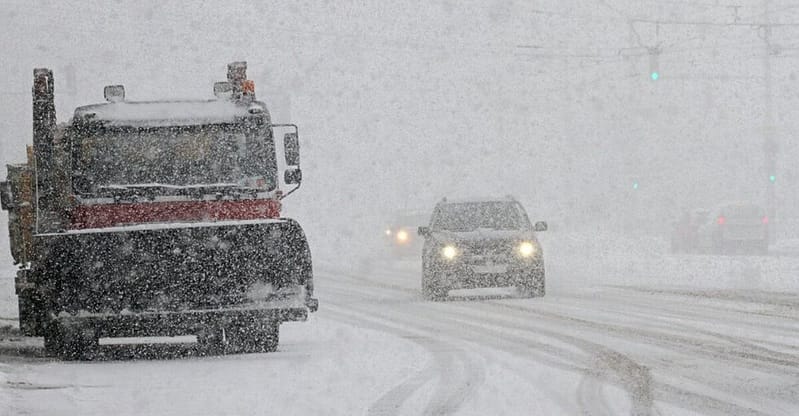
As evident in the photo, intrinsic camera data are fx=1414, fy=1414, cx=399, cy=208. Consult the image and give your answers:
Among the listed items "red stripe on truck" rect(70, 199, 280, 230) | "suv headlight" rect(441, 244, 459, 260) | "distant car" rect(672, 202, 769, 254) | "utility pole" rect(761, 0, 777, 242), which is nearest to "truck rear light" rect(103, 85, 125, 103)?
"red stripe on truck" rect(70, 199, 280, 230)

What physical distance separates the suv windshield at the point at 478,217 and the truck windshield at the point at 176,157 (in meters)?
8.57

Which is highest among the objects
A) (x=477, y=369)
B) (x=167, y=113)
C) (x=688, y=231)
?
(x=167, y=113)

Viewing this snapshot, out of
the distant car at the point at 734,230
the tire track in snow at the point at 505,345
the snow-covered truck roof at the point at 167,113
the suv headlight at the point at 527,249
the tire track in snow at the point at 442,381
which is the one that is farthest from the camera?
the distant car at the point at 734,230

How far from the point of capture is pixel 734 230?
38.2 metres

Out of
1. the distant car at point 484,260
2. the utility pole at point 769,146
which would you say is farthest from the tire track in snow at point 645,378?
the utility pole at point 769,146

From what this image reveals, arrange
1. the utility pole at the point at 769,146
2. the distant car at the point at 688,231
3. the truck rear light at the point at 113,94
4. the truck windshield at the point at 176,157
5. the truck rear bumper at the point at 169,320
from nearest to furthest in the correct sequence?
the truck rear bumper at the point at 169,320 → the truck windshield at the point at 176,157 → the truck rear light at the point at 113,94 → the distant car at the point at 688,231 → the utility pole at the point at 769,146

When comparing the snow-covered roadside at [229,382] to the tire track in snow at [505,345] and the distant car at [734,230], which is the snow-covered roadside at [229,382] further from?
the distant car at [734,230]

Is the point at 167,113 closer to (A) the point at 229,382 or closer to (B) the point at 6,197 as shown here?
(B) the point at 6,197

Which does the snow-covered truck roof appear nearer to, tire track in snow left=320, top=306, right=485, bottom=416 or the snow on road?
the snow on road

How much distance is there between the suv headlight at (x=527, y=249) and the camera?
21406 mm

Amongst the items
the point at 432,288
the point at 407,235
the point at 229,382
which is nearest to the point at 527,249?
the point at 432,288

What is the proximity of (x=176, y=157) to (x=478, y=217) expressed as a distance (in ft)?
30.6

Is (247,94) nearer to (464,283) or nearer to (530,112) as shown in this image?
(464,283)

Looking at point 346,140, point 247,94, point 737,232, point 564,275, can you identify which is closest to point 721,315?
point 247,94
